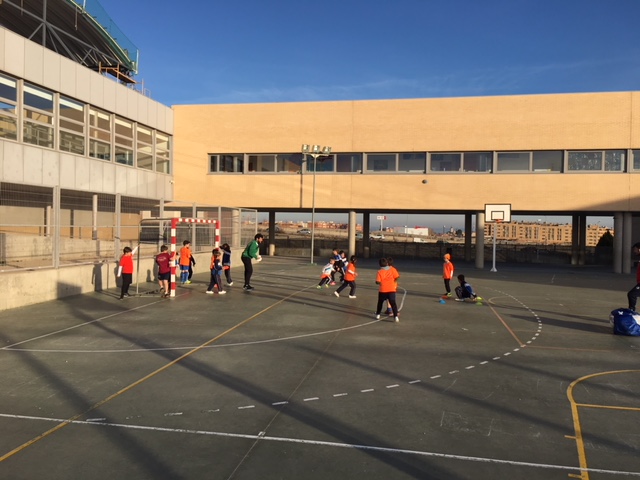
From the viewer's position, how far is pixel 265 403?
6.39 meters

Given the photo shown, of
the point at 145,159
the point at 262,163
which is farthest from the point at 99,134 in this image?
the point at 262,163

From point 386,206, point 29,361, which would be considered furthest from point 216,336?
point 386,206

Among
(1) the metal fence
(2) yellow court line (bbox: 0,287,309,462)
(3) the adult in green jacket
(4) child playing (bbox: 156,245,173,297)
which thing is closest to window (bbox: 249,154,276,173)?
(1) the metal fence

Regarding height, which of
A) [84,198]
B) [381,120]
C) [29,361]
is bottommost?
[29,361]

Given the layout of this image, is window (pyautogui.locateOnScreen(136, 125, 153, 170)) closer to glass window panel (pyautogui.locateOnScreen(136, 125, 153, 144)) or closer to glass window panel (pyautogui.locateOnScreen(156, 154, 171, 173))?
glass window panel (pyautogui.locateOnScreen(136, 125, 153, 144))

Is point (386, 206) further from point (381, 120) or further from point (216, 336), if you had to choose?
point (216, 336)

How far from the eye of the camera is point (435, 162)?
99.9ft

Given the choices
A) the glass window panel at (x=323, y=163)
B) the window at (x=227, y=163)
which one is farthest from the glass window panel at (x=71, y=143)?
the glass window panel at (x=323, y=163)

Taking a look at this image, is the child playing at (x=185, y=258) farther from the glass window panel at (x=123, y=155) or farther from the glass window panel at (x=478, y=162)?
the glass window panel at (x=478, y=162)

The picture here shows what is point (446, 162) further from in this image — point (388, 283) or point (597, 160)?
point (388, 283)

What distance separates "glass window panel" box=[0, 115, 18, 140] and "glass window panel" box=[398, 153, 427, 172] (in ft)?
69.0

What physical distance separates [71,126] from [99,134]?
2062mm

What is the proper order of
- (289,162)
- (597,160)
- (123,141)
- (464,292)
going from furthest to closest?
1. (289,162)
2. (597,160)
3. (123,141)
4. (464,292)

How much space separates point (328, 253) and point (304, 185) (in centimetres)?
1109
